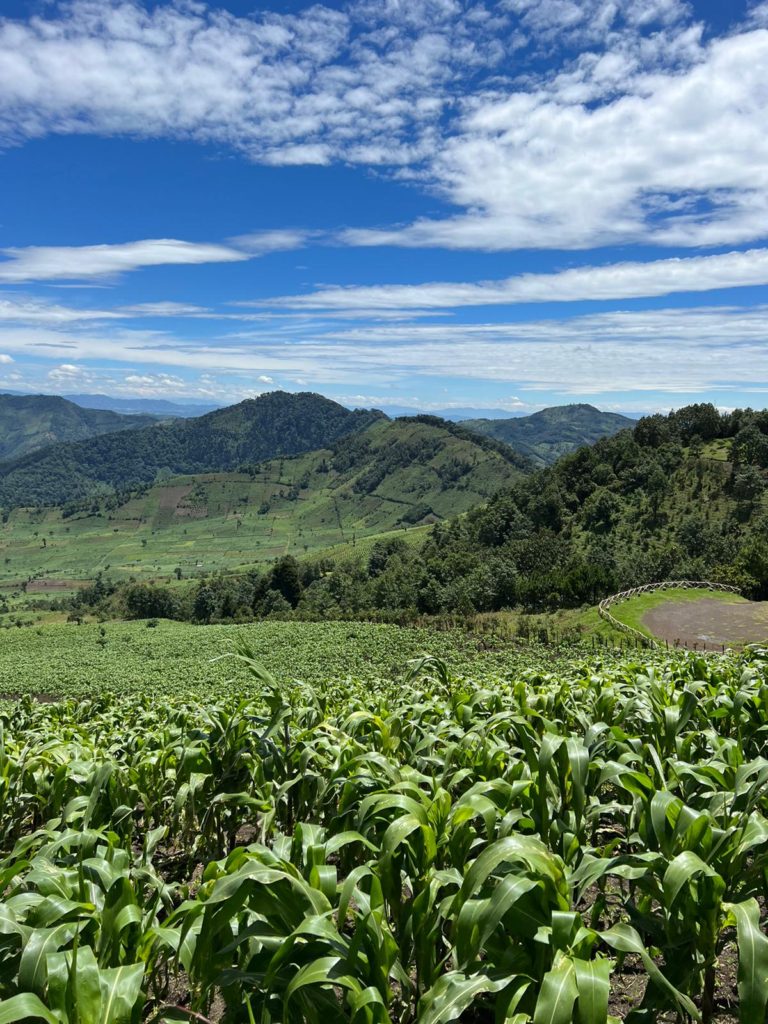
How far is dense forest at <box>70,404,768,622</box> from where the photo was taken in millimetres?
62419

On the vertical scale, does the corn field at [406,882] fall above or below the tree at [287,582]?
above

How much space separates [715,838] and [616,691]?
3.39m

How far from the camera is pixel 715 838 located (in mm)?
2744

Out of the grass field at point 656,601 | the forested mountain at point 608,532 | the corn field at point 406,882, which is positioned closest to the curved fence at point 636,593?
the grass field at point 656,601

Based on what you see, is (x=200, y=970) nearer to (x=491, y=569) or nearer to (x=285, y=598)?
(x=491, y=569)

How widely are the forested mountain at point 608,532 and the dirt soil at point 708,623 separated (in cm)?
645

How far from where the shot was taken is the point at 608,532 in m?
85.2

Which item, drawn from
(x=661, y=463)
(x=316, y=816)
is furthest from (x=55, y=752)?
(x=661, y=463)

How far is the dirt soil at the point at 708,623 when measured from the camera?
30639 mm

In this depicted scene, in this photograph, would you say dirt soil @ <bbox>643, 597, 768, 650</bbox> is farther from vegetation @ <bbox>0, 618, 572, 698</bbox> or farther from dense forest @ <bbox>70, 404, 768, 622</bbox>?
dense forest @ <bbox>70, 404, 768, 622</bbox>

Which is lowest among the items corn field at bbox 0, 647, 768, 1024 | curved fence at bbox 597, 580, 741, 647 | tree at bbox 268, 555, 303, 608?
tree at bbox 268, 555, 303, 608

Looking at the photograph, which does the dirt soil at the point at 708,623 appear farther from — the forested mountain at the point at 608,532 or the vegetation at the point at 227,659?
the forested mountain at the point at 608,532

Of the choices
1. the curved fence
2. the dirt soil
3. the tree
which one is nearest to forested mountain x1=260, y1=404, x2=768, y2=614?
the curved fence

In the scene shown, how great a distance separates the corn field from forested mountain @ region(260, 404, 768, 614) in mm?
46296
